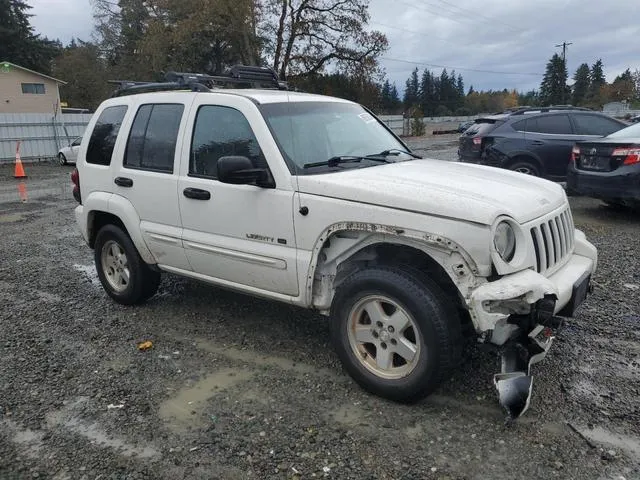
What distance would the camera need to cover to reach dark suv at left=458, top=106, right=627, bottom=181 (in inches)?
409

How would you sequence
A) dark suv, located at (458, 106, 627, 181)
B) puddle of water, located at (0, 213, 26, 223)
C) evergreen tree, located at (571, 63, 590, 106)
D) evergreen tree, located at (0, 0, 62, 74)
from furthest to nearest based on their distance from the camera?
evergreen tree, located at (571, 63, 590, 106) → evergreen tree, located at (0, 0, 62, 74) → dark suv, located at (458, 106, 627, 181) → puddle of water, located at (0, 213, 26, 223)

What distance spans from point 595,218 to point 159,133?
714 cm

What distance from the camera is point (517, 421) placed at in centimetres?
329

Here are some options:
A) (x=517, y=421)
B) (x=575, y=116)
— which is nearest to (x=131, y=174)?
(x=517, y=421)

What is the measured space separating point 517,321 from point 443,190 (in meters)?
0.88

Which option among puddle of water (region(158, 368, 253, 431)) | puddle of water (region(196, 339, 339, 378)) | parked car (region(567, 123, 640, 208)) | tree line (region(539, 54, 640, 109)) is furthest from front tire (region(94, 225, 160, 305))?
tree line (region(539, 54, 640, 109))

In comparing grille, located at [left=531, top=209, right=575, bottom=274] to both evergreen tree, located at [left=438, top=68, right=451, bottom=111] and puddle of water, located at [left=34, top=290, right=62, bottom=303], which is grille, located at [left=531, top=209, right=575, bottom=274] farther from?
evergreen tree, located at [left=438, top=68, right=451, bottom=111]

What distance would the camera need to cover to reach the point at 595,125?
1060cm

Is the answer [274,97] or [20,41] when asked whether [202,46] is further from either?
[274,97]

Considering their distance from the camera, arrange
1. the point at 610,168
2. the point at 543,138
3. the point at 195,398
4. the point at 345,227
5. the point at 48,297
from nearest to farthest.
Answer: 1. the point at 345,227
2. the point at 195,398
3. the point at 48,297
4. the point at 610,168
5. the point at 543,138

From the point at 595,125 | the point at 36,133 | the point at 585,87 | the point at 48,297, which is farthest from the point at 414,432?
the point at 585,87

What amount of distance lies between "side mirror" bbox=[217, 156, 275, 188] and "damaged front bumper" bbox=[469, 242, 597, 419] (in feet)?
5.39

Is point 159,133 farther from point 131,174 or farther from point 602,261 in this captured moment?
point 602,261

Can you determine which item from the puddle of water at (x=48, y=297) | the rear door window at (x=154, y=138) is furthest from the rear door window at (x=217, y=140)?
the puddle of water at (x=48, y=297)
